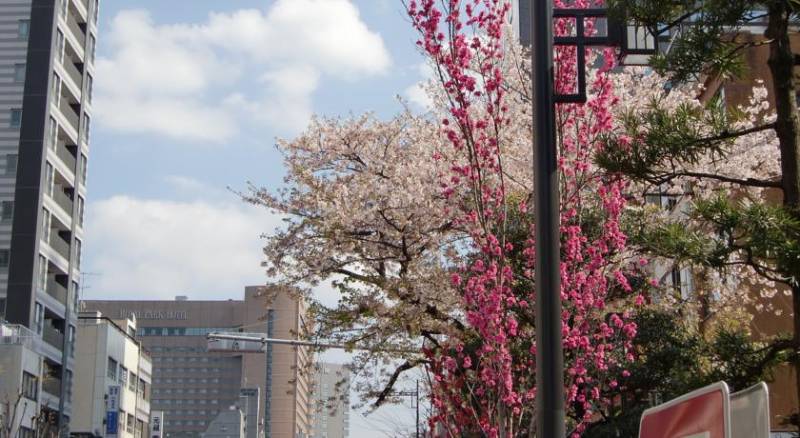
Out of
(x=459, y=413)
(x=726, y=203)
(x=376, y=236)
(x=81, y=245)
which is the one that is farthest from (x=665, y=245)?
(x=81, y=245)

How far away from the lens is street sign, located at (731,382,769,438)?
238 centimetres

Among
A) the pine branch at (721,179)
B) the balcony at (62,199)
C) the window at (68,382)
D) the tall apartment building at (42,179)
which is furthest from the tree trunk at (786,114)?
the balcony at (62,199)

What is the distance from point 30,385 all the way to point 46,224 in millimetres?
9990

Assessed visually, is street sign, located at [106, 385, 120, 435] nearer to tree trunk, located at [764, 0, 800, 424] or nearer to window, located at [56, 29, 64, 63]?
window, located at [56, 29, 64, 63]

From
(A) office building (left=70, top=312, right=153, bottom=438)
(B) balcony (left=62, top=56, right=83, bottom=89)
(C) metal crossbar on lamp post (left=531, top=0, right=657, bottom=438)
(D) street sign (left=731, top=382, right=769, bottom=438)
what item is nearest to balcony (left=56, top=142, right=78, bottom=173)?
(B) balcony (left=62, top=56, right=83, bottom=89)

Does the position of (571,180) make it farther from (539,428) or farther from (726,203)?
(539,428)

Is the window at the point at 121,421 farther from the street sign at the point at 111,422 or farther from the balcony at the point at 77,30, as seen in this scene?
the balcony at the point at 77,30

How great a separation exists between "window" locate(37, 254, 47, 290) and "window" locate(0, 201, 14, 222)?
2.86 metres

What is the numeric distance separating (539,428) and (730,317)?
48.4 ft

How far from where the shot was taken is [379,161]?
20781 millimetres

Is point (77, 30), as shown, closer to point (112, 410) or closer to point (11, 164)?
point (11, 164)

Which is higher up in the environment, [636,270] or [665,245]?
→ [636,270]

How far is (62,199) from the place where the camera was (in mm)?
64625

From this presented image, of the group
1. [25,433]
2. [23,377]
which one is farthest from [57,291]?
[25,433]
